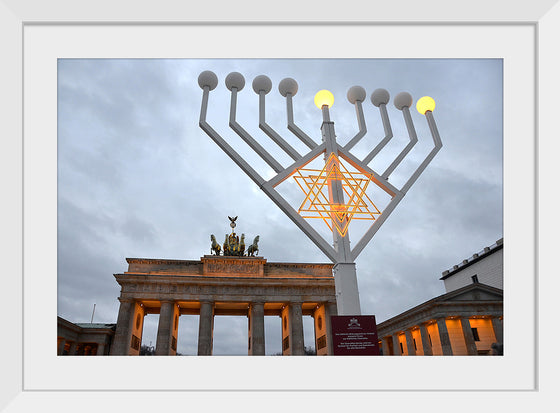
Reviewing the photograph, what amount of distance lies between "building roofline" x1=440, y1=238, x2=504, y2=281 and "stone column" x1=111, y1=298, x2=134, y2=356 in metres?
28.4

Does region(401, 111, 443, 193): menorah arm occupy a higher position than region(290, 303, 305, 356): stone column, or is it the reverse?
region(401, 111, 443, 193): menorah arm

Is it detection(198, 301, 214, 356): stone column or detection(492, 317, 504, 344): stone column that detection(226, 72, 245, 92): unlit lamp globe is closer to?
detection(198, 301, 214, 356): stone column

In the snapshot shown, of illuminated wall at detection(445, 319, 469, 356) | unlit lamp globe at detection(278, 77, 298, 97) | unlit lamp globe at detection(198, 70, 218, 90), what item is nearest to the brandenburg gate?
illuminated wall at detection(445, 319, 469, 356)

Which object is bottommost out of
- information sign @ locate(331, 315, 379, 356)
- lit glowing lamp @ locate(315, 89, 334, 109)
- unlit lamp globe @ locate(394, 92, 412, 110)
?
information sign @ locate(331, 315, 379, 356)

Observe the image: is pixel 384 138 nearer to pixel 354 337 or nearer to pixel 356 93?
pixel 356 93

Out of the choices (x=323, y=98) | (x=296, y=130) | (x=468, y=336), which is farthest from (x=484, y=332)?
(x=296, y=130)

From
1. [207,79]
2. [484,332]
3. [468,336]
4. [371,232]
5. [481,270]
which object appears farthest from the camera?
[481,270]

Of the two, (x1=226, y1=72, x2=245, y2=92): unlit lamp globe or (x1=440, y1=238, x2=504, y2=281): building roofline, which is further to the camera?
(x1=440, y1=238, x2=504, y2=281): building roofline

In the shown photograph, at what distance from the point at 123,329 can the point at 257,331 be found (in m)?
9.14

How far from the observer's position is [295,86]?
27.2 feet

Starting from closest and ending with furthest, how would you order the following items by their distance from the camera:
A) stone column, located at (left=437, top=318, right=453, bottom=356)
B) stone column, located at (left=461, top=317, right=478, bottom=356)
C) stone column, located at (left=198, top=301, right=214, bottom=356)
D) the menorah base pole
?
1. the menorah base pole
2. stone column, located at (left=437, top=318, right=453, bottom=356)
3. stone column, located at (left=461, top=317, right=478, bottom=356)
4. stone column, located at (left=198, top=301, right=214, bottom=356)

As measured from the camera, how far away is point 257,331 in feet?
82.6

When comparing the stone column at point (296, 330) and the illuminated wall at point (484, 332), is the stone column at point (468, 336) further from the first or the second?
the stone column at point (296, 330)

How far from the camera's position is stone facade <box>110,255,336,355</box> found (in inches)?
992
